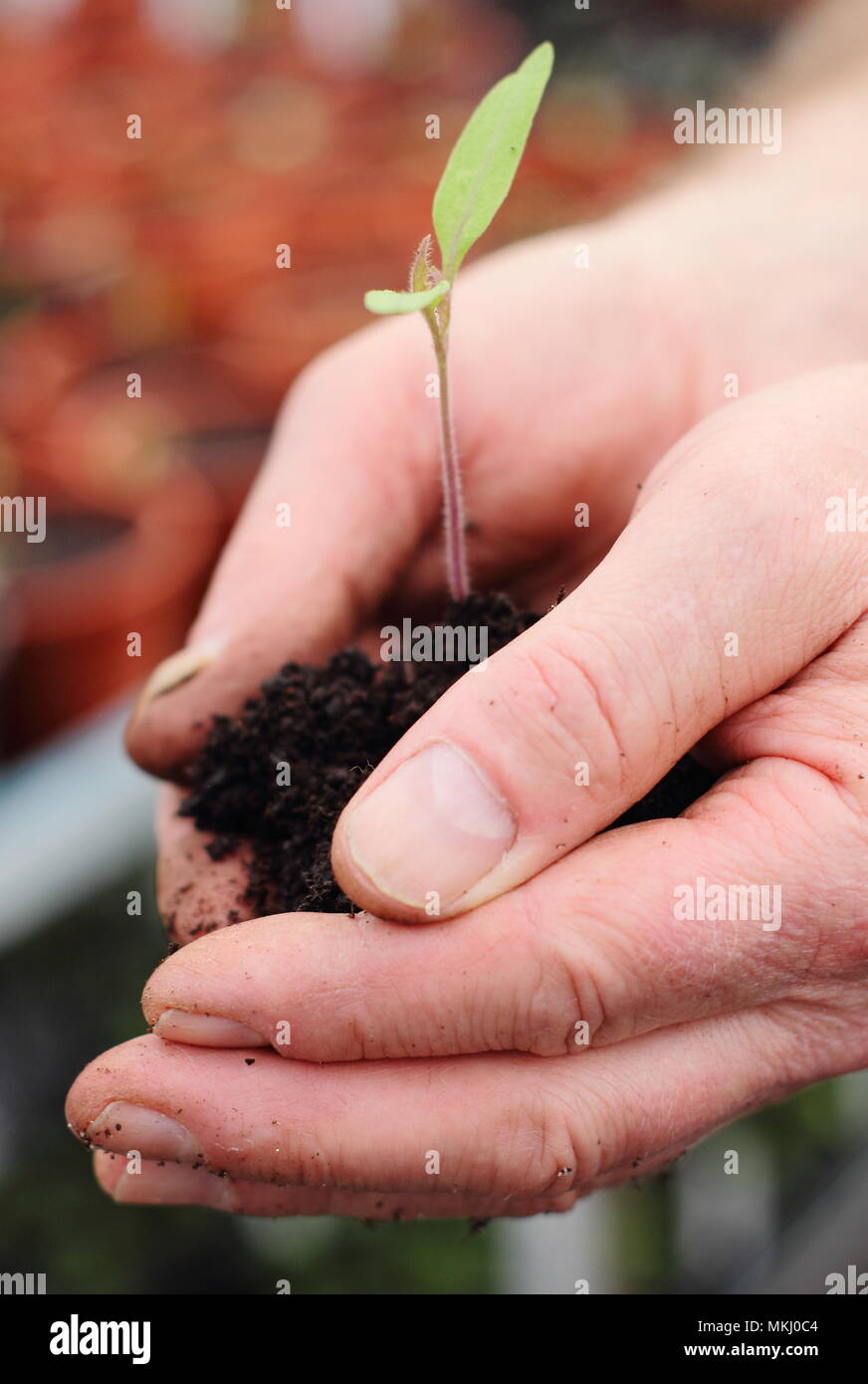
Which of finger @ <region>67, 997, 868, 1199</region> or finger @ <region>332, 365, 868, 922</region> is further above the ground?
finger @ <region>332, 365, 868, 922</region>

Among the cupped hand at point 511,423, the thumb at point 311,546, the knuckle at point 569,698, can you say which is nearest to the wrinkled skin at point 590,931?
the knuckle at point 569,698

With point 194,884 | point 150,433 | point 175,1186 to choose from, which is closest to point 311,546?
point 194,884

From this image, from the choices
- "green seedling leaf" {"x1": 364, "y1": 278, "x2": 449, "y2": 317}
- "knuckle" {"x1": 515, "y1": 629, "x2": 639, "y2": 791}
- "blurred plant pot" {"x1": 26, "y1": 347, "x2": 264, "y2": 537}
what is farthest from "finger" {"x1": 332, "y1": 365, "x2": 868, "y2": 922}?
"blurred plant pot" {"x1": 26, "y1": 347, "x2": 264, "y2": 537}

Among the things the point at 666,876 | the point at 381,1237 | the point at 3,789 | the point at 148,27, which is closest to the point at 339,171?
the point at 148,27

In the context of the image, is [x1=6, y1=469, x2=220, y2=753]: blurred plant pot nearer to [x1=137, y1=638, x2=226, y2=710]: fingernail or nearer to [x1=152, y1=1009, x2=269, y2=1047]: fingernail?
[x1=137, y1=638, x2=226, y2=710]: fingernail

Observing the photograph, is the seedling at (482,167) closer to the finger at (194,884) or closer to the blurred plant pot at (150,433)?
the finger at (194,884)

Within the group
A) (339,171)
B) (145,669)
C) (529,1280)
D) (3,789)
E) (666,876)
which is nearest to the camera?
(666,876)
